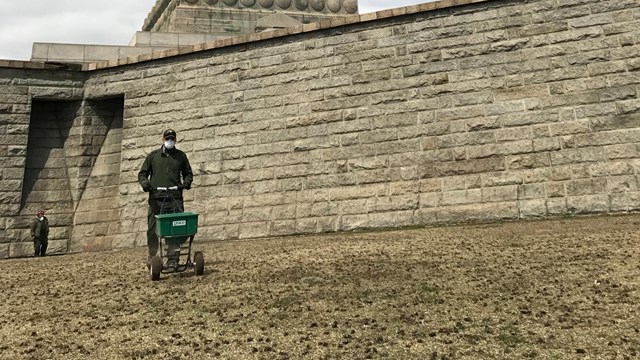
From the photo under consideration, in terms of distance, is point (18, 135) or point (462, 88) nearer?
point (462, 88)

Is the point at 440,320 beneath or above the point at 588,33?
beneath

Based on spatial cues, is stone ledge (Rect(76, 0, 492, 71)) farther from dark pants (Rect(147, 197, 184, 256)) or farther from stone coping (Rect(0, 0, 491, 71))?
dark pants (Rect(147, 197, 184, 256))

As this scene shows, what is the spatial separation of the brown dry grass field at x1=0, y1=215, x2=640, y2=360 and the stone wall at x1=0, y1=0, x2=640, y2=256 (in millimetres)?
2368

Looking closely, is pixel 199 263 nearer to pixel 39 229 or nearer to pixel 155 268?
pixel 155 268

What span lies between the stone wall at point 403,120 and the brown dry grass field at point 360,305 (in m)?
2.37

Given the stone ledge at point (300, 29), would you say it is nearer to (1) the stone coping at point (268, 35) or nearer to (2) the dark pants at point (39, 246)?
(1) the stone coping at point (268, 35)

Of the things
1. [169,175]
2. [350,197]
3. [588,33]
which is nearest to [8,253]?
[169,175]

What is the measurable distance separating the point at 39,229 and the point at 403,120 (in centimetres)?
901

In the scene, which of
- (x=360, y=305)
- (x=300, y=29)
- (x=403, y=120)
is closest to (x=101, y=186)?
(x=300, y=29)

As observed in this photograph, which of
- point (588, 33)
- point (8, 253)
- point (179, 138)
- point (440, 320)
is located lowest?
point (8, 253)

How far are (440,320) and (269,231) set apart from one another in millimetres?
6652

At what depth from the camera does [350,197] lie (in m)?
9.62

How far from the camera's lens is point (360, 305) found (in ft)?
13.2

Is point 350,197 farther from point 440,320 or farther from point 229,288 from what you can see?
point 440,320
